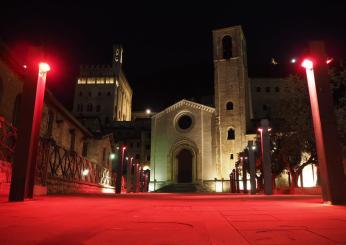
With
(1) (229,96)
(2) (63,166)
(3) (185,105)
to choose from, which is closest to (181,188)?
(3) (185,105)

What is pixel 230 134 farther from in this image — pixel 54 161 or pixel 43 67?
pixel 43 67

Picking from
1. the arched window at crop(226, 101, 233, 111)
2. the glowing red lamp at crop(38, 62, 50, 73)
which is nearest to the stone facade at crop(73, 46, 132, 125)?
the arched window at crop(226, 101, 233, 111)

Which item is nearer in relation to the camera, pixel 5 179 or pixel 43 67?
pixel 43 67

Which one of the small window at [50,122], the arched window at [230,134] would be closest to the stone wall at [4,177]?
the small window at [50,122]

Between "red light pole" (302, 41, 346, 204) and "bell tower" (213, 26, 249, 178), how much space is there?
41.6 meters

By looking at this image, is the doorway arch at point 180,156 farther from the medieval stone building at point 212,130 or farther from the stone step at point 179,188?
the stone step at point 179,188

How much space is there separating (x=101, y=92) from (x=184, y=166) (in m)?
38.8

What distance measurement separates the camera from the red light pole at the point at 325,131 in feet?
24.4

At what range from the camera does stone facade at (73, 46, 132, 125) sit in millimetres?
81750

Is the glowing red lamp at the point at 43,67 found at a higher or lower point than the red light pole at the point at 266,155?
higher

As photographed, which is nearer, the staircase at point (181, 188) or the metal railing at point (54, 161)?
the metal railing at point (54, 161)

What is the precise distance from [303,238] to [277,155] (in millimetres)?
30716

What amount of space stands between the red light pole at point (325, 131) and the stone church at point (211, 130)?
41914 millimetres

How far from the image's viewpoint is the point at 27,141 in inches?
332
